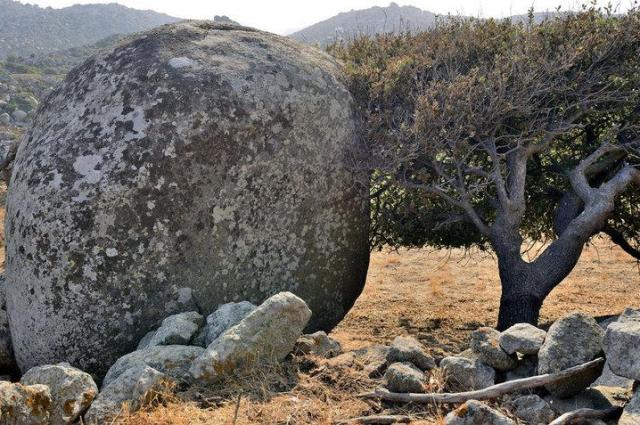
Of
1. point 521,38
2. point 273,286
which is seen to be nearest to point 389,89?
point 521,38

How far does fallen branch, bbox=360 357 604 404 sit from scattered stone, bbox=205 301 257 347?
1.63m

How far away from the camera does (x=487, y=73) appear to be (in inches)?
307

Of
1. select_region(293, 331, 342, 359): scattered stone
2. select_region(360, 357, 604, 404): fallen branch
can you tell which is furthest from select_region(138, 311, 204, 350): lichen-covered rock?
select_region(360, 357, 604, 404): fallen branch

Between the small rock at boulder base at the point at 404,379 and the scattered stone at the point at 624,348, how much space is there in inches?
47.8

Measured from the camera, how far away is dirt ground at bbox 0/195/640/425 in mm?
4656

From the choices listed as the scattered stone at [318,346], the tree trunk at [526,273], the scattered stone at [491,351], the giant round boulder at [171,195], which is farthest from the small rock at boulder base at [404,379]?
the tree trunk at [526,273]

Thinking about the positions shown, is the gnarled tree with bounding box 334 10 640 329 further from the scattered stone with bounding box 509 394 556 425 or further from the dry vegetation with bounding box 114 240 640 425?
the scattered stone with bounding box 509 394 556 425

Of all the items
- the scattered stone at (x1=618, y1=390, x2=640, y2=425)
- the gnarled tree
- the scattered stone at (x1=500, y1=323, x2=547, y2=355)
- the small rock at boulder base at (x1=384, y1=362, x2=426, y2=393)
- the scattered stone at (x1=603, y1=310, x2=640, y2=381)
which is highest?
the gnarled tree

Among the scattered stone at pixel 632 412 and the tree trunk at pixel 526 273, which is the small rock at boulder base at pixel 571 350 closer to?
the scattered stone at pixel 632 412

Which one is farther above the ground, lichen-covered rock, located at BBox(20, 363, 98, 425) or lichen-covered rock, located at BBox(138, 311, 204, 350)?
lichen-covered rock, located at BBox(138, 311, 204, 350)

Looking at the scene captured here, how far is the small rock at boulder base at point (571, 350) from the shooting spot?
Result: 4.52 m

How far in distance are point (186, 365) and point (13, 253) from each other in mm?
2419

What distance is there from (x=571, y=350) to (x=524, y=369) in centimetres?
45

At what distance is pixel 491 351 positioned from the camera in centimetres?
494
